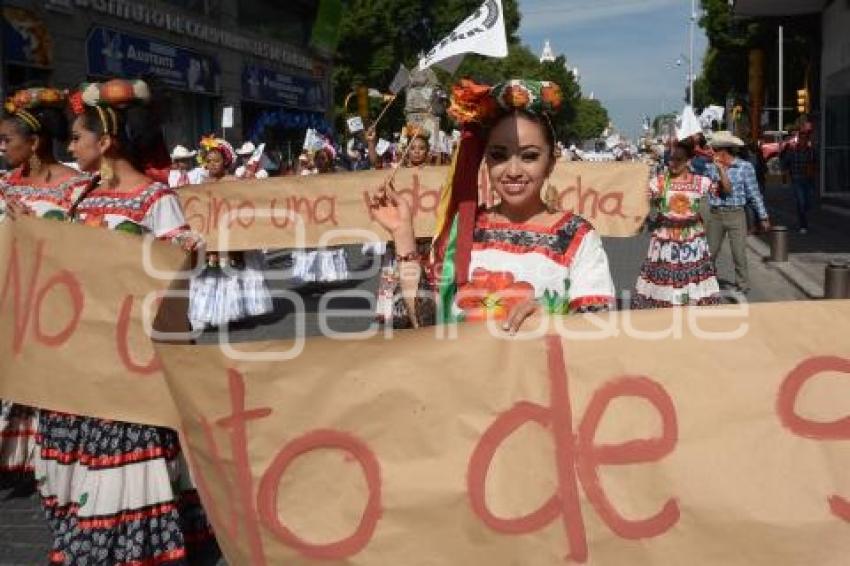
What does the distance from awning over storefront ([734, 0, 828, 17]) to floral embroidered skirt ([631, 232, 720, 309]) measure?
17.5 metres

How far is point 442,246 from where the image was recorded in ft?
10.1

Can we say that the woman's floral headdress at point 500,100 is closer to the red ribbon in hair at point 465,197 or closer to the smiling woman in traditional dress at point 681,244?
the red ribbon in hair at point 465,197

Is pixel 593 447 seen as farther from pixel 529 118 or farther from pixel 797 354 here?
pixel 529 118

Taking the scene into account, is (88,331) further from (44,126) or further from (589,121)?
(589,121)

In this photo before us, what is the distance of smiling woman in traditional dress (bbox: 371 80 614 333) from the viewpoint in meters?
2.86

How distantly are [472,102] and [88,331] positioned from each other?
1.50 m

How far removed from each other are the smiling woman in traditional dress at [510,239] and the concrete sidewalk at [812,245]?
8.11m

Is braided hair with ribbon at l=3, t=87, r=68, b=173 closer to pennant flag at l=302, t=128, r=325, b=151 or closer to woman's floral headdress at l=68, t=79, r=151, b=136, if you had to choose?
woman's floral headdress at l=68, t=79, r=151, b=136

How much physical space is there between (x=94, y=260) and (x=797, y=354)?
7.46 ft

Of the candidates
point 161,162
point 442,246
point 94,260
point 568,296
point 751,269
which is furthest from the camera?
point 751,269

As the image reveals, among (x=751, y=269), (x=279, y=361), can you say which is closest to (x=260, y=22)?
(x=751, y=269)

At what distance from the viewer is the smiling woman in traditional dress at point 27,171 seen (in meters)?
4.88

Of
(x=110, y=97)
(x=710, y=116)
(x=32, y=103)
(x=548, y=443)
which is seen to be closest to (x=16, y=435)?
(x=32, y=103)

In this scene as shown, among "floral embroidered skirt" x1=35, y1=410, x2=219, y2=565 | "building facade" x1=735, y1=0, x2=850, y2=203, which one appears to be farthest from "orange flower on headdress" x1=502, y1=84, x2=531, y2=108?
"building facade" x1=735, y1=0, x2=850, y2=203
